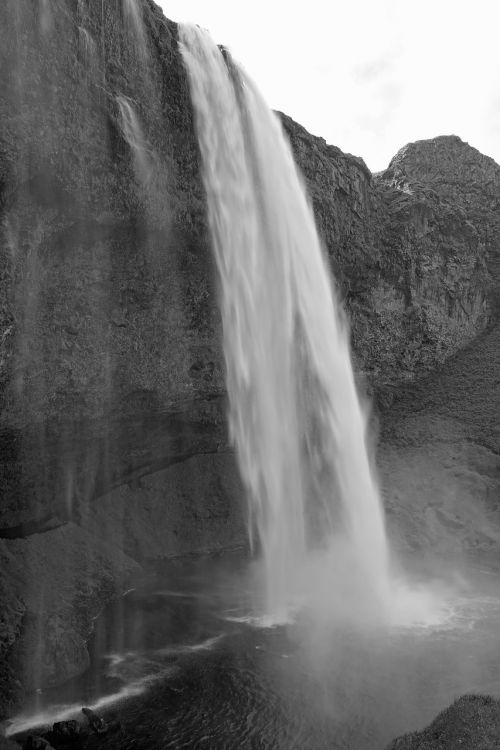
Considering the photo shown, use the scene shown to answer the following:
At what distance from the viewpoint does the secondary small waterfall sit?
2378cm

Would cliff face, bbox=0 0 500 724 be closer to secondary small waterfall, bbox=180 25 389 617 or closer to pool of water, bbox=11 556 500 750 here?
secondary small waterfall, bbox=180 25 389 617

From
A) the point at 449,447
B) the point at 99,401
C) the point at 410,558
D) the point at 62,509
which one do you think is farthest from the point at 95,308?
the point at 449,447

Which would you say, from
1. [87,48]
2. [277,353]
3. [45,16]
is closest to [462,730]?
[277,353]

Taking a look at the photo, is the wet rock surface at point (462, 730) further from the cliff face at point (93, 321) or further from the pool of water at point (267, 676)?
the cliff face at point (93, 321)

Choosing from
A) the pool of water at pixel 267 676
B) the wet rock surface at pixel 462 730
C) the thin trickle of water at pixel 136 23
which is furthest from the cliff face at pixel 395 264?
the wet rock surface at pixel 462 730

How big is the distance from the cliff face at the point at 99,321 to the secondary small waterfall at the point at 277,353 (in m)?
1.33

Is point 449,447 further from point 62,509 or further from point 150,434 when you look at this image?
point 62,509

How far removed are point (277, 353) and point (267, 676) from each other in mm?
13703

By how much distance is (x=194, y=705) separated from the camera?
528 inches

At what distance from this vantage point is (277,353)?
1008 inches

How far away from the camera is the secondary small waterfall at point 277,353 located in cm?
2378

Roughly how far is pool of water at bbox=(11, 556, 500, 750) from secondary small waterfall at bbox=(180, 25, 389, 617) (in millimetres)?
4812

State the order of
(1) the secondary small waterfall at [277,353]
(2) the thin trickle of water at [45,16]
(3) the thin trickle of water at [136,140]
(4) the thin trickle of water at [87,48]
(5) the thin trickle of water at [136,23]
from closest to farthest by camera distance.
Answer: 1. (2) the thin trickle of water at [45,16]
2. (4) the thin trickle of water at [87,48]
3. (3) the thin trickle of water at [136,140]
4. (5) the thin trickle of water at [136,23]
5. (1) the secondary small waterfall at [277,353]

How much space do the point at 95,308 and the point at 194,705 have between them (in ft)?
46.1
